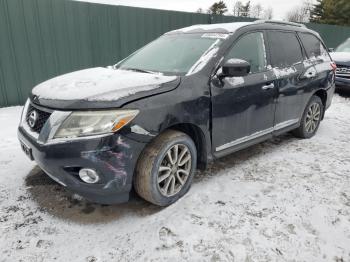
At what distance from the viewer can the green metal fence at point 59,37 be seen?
605 centimetres

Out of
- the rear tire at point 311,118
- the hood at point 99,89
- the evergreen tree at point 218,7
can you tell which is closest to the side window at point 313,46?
the rear tire at point 311,118

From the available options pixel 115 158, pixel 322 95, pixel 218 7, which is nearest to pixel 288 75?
pixel 322 95

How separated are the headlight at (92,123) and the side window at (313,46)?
3.28 m

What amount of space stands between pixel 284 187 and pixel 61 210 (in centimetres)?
225

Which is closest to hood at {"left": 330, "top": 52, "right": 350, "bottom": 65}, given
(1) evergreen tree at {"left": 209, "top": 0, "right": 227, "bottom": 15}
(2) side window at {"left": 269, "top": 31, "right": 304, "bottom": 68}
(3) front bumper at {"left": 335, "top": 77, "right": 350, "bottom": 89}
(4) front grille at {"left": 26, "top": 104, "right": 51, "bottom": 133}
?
(3) front bumper at {"left": 335, "top": 77, "right": 350, "bottom": 89}

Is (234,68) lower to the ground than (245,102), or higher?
higher

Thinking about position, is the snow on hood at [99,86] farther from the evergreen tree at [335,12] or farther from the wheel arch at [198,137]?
the evergreen tree at [335,12]

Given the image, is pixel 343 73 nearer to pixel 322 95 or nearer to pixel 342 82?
pixel 342 82

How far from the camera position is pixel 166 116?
8.38ft

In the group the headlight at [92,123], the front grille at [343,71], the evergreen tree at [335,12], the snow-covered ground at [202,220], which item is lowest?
the snow-covered ground at [202,220]

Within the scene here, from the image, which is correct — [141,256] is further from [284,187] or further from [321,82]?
[321,82]

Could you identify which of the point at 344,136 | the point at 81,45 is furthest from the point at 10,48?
the point at 344,136

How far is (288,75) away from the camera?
152 inches

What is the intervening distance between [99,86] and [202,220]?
1.45 metres
